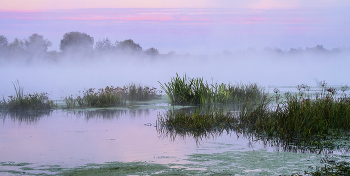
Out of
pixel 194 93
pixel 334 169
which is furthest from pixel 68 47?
pixel 334 169

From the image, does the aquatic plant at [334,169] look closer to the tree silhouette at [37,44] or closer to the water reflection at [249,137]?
the water reflection at [249,137]

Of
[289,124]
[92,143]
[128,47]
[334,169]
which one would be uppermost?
[128,47]

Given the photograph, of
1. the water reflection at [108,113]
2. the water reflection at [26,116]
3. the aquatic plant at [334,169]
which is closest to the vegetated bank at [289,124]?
the aquatic plant at [334,169]

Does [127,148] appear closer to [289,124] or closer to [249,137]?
[249,137]

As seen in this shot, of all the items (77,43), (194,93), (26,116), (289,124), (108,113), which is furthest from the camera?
(77,43)

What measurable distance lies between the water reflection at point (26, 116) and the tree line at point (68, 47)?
164 ft

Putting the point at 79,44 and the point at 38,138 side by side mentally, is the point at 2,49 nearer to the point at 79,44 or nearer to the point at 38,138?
the point at 79,44

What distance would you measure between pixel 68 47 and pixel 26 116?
5371 centimetres

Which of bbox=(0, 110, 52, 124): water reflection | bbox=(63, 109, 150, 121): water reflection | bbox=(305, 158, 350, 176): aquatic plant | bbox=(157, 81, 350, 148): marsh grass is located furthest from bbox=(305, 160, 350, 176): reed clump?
bbox=(0, 110, 52, 124): water reflection

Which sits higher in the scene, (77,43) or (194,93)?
(77,43)

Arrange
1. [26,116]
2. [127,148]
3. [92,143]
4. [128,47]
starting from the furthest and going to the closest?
[128,47], [26,116], [92,143], [127,148]

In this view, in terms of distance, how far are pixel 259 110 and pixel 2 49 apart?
198 ft

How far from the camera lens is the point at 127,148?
8.03 metres

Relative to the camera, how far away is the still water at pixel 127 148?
6.60 metres
